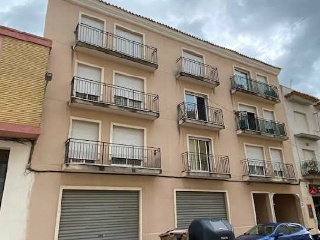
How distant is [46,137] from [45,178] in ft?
5.25

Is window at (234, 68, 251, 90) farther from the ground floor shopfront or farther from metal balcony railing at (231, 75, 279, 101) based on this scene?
the ground floor shopfront

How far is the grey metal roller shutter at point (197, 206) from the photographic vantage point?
42.2ft

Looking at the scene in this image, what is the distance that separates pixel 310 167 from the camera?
18578 millimetres

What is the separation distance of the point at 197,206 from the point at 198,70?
810 centimetres

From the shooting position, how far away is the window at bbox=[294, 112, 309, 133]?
20.5 metres

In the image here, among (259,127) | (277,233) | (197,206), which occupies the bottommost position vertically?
(277,233)

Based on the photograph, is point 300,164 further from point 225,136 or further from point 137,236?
point 137,236

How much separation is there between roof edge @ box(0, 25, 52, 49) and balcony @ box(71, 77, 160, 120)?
5.99 feet

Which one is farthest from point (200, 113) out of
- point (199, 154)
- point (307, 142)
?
point (307, 142)

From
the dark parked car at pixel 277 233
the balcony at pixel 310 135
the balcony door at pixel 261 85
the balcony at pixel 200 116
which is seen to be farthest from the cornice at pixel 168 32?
the dark parked car at pixel 277 233

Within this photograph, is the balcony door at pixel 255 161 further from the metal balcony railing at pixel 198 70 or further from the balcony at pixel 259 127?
the metal balcony railing at pixel 198 70

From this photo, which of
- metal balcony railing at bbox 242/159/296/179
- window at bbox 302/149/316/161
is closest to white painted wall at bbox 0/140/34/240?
metal balcony railing at bbox 242/159/296/179

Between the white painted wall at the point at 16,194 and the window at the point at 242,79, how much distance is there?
13.3 metres

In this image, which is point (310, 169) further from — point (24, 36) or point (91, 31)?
point (24, 36)
